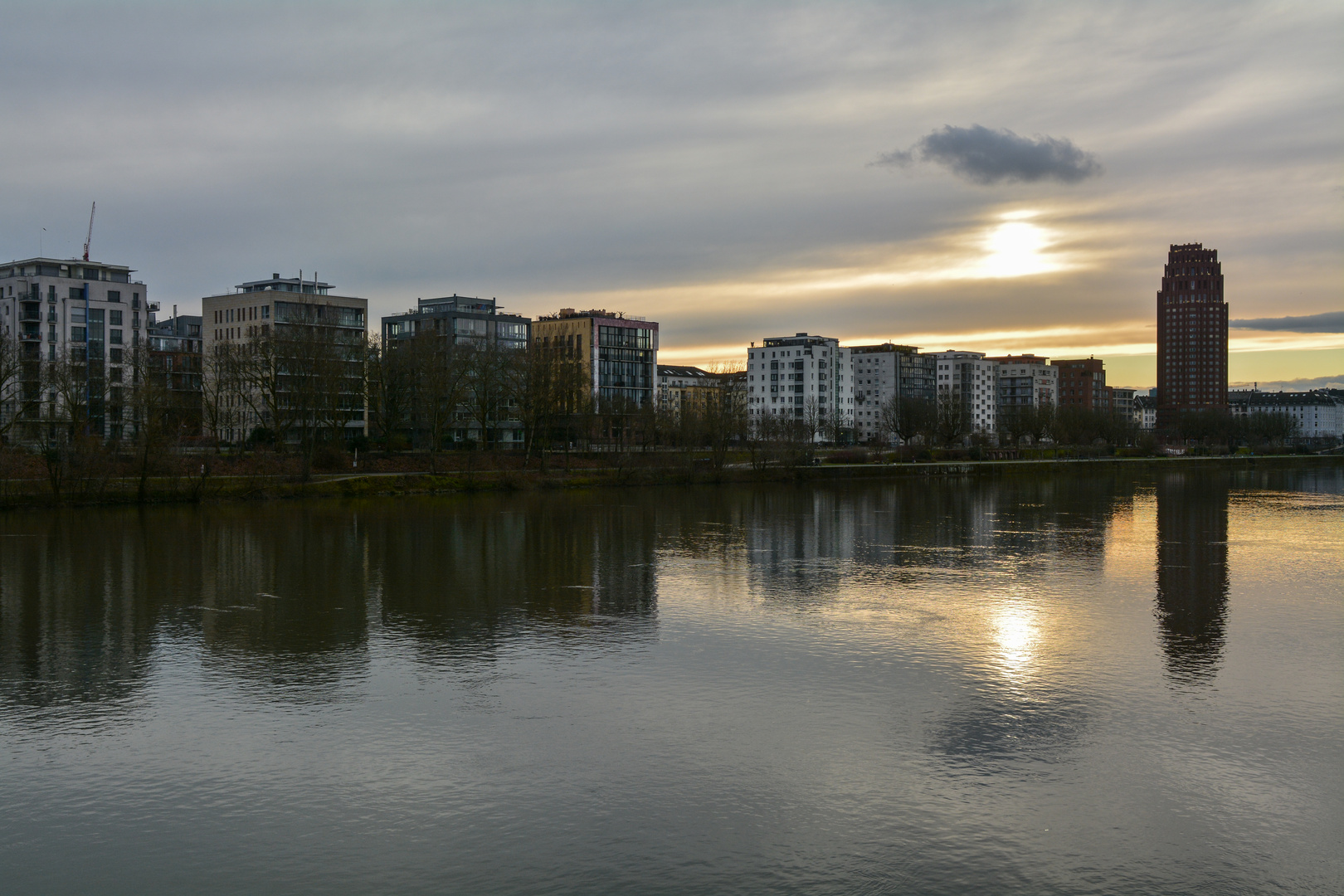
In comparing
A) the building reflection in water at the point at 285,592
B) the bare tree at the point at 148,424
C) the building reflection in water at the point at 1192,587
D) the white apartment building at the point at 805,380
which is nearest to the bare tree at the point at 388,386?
the bare tree at the point at 148,424

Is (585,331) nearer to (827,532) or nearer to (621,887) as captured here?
(827,532)

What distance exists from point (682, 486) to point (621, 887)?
229ft

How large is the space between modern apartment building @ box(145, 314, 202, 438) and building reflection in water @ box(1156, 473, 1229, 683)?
57.4 meters

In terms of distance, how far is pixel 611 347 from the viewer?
520 feet

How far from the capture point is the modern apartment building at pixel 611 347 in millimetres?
157000

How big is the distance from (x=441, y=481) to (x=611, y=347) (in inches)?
3378

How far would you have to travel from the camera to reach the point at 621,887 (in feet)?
39.1

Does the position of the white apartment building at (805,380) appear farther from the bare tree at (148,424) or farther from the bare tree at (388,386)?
the bare tree at (148,424)

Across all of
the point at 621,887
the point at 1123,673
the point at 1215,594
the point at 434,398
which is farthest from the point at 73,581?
the point at 434,398

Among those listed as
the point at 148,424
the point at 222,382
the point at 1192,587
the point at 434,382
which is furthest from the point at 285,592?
the point at 222,382

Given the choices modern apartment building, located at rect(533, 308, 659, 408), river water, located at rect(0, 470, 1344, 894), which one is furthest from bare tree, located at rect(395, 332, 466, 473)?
modern apartment building, located at rect(533, 308, 659, 408)

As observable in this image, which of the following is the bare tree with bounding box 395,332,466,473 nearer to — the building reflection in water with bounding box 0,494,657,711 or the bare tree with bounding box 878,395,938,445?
the building reflection in water with bounding box 0,494,657,711

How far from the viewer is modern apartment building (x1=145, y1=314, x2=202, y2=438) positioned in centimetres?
7968

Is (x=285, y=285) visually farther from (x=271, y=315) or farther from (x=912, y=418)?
(x=912, y=418)
